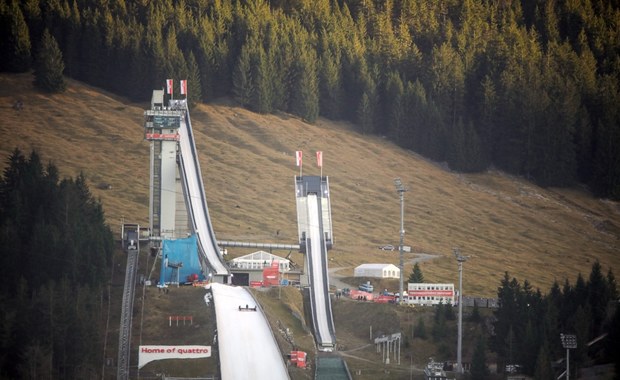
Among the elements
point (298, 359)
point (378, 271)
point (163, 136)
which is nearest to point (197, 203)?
point (163, 136)

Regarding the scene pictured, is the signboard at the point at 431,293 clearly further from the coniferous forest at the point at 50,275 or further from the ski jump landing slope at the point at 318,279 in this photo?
the coniferous forest at the point at 50,275

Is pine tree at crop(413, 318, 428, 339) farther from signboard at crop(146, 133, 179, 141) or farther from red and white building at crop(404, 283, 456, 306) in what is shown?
signboard at crop(146, 133, 179, 141)

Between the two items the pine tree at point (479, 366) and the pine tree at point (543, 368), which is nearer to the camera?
the pine tree at point (543, 368)

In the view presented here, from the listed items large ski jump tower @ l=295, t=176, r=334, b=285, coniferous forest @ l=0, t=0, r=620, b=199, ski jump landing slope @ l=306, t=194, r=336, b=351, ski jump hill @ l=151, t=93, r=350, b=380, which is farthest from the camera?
coniferous forest @ l=0, t=0, r=620, b=199

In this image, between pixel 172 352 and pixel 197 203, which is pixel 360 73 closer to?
pixel 197 203

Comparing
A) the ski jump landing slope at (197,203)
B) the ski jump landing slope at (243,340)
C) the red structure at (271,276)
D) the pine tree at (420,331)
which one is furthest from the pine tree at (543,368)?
the ski jump landing slope at (197,203)

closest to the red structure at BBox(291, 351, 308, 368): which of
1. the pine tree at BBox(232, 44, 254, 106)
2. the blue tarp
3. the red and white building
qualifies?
the blue tarp

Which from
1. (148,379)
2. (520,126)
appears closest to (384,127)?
(520,126)

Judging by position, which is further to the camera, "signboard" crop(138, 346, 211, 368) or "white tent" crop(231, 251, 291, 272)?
"white tent" crop(231, 251, 291, 272)
